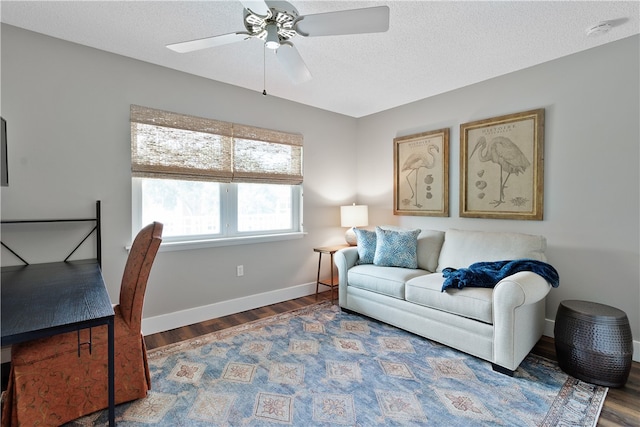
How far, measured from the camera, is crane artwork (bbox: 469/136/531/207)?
2.97m

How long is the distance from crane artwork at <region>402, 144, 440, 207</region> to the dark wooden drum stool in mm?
1964

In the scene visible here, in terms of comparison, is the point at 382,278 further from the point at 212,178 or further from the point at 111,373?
the point at 111,373

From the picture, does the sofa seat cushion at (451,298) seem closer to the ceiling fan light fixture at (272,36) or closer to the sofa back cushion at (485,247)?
the sofa back cushion at (485,247)

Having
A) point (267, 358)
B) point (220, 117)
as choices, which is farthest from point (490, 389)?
point (220, 117)

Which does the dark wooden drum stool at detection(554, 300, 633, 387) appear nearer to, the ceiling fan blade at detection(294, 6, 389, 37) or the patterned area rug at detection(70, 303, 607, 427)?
the patterned area rug at detection(70, 303, 607, 427)

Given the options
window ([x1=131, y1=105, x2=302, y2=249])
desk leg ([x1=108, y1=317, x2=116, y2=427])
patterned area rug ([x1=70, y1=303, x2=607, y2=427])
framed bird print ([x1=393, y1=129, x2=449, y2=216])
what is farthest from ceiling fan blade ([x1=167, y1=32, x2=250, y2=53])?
framed bird print ([x1=393, y1=129, x2=449, y2=216])

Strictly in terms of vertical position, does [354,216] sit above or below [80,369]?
above

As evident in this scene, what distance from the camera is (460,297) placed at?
2383mm

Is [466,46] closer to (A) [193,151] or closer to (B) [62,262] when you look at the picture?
(A) [193,151]

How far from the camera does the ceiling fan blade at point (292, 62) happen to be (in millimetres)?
1984

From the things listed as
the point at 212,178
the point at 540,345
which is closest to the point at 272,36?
the point at 212,178

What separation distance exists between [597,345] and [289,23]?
8.99 feet

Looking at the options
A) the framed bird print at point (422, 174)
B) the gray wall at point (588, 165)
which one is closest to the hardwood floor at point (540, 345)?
the gray wall at point (588, 165)

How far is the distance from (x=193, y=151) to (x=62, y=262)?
1.37m
